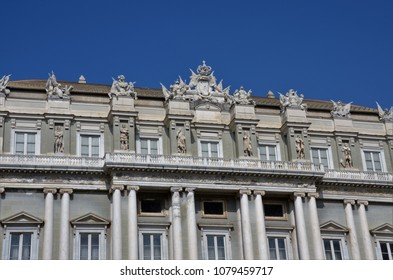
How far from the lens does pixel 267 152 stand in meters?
48.8

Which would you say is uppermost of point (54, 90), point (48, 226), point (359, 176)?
point (54, 90)

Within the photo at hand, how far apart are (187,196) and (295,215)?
7226 millimetres

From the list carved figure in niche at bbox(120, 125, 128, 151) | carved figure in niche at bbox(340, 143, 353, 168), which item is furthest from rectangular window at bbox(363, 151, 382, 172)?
carved figure in niche at bbox(120, 125, 128, 151)

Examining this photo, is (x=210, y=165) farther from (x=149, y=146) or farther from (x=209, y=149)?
(x=149, y=146)

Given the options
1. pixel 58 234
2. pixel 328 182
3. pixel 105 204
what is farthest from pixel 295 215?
pixel 58 234

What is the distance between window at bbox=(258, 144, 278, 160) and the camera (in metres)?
48.5

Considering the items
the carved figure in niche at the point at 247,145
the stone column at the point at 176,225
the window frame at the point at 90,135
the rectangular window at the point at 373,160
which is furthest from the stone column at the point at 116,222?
the rectangular window at the point at 373,160

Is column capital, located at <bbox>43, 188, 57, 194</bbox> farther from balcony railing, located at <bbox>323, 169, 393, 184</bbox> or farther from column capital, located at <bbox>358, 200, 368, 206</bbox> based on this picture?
column capital, located at <bbox>358, 200, 368, 206</bbox>

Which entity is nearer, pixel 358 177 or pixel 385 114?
pixel 358 177

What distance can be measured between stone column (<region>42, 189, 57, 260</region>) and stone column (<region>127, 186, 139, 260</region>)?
4.56 metres

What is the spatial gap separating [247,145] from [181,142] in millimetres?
4545

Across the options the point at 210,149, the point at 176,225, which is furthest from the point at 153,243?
the point at 210,149

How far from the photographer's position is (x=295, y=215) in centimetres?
4541
